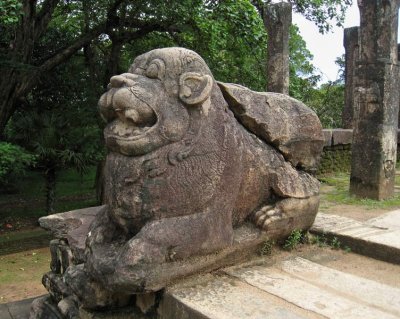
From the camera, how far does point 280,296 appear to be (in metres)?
2.51

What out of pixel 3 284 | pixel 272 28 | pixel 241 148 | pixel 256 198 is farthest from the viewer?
pixel 272 28

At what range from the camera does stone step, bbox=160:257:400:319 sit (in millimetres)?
2312

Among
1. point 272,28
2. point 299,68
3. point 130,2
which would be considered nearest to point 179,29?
point 130,2

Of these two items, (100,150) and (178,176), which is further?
(100,150)

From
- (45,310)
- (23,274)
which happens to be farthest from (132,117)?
(23,274)

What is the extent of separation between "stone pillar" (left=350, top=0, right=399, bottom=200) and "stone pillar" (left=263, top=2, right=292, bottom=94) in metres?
1.37

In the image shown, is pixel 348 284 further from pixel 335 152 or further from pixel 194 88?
pixel 335 152

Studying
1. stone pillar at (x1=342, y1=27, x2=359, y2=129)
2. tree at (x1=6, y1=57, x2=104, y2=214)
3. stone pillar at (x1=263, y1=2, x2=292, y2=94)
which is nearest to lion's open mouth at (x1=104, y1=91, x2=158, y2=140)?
tree at (x1=6, y1=57, x2=104, y2=214)

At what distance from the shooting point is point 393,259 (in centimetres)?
322

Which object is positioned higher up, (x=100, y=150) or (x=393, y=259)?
(x=100, y=150)

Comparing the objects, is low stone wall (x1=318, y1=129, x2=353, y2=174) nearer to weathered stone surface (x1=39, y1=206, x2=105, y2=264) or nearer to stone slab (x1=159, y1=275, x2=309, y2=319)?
weathered stone surface (x1=39, y1=206, x2=105, y2=264)

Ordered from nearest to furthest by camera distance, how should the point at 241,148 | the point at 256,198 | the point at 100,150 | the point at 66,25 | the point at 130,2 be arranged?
1. the point at 241,148
2. the point at 256,198
3. the point at 100,150
4. the point at 130,2
5. the point at 66,25

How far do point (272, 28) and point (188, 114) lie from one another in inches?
186

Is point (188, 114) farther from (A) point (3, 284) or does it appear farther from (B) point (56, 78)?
(B) point (56, 78)
